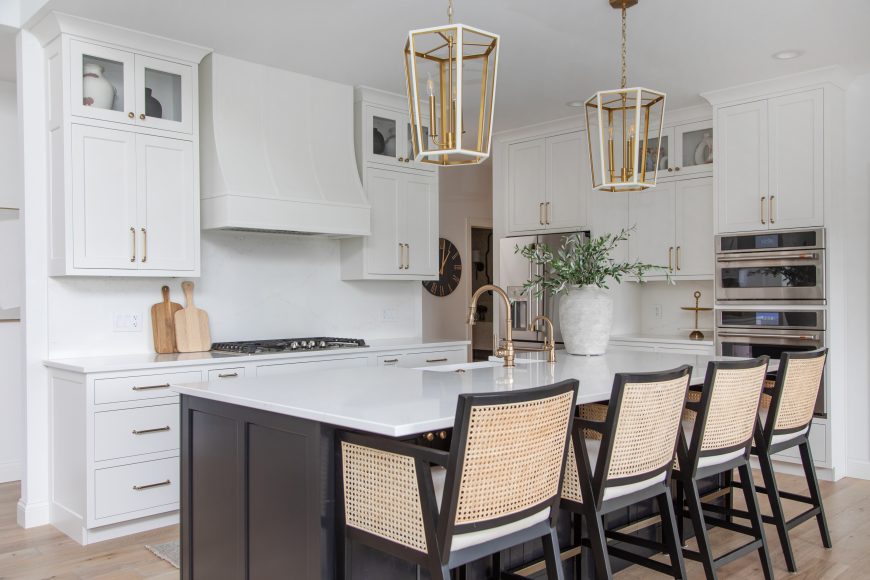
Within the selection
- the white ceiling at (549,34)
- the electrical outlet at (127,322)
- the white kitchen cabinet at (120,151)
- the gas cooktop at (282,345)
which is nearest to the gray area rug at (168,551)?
the gas cooktop at (282,345)

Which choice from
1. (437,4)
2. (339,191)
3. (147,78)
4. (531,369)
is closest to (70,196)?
(147,78)

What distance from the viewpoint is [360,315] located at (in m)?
5.22

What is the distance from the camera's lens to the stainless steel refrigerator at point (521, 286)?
18.9ft

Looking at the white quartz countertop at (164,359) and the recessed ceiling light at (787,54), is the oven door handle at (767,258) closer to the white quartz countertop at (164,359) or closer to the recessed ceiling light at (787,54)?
the recessed ceiling light at (787,54)

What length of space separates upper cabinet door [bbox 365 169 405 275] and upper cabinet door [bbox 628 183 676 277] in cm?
180

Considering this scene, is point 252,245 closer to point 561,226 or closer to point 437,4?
point 437,4

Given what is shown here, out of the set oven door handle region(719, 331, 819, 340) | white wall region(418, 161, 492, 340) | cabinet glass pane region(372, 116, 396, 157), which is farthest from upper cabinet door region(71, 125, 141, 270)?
white wall region(418, 161, 492, 340)

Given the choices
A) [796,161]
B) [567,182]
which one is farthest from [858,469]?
[567,182]

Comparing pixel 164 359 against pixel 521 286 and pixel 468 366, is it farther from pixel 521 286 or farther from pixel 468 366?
pixel 521 286

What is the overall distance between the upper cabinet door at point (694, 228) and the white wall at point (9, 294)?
177 inches

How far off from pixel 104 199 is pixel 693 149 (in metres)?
3.93

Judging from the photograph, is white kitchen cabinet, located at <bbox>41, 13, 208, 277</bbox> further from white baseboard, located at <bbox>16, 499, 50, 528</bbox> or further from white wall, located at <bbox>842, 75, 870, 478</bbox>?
white wall, located at <bbox>842, 75, 870, 478</bbox>

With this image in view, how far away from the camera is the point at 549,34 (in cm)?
382

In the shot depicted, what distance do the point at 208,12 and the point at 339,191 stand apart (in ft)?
4.63
